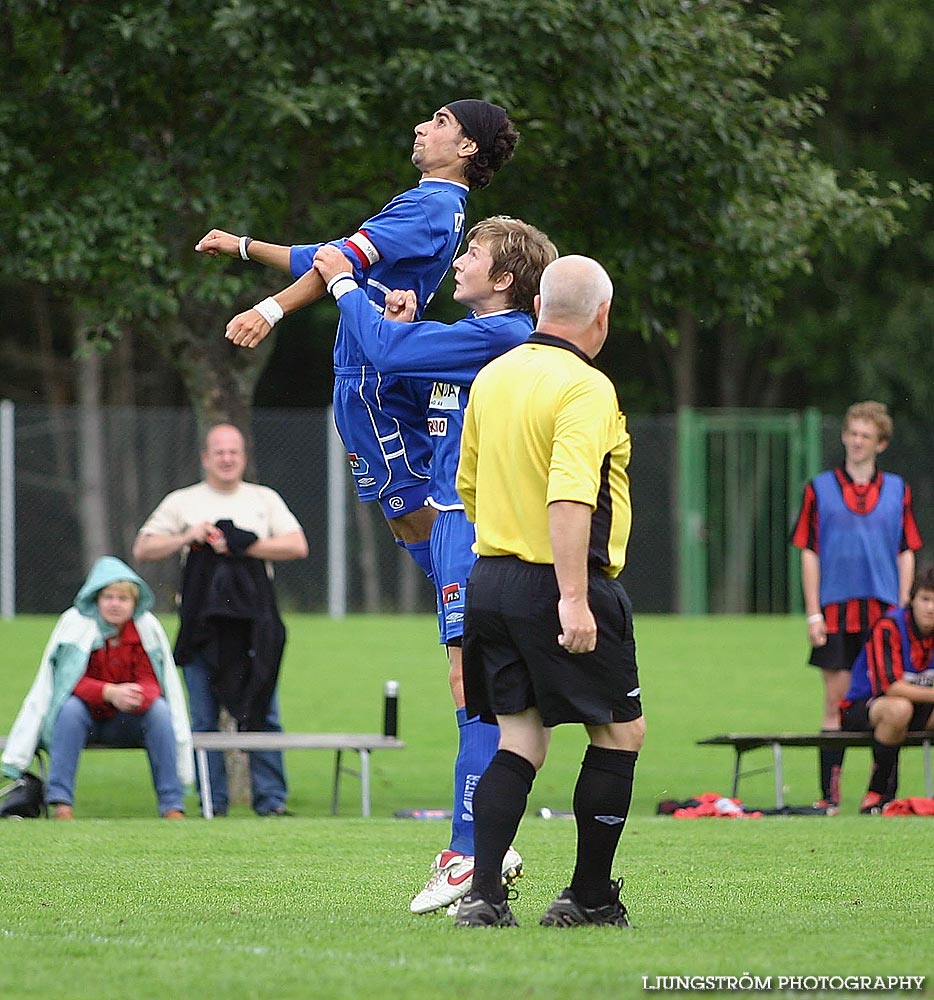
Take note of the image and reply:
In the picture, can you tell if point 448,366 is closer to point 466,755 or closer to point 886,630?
point 466,755

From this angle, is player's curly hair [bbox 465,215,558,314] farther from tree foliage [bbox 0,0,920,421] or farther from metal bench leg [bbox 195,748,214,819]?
metal bench leg [bbox 195,748,214,819]

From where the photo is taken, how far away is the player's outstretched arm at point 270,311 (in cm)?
555

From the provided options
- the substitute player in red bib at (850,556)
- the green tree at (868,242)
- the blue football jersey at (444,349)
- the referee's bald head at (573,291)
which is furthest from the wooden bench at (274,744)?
the green tree at (868,242)

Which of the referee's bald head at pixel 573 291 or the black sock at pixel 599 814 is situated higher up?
the referee's bald head at pixel 573 291

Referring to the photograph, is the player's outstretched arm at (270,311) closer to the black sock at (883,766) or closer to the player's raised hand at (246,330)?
the player's raised hand at (246,330)

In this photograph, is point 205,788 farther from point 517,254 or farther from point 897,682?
point 517,254

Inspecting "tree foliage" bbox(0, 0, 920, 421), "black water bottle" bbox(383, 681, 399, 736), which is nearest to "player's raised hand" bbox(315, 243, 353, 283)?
"tree foliage" bbox(0, 0, 920, 421)

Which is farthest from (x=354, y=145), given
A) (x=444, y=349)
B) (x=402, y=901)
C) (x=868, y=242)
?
(x=868, y=242)

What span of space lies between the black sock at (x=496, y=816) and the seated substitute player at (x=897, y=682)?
5695 millimetres

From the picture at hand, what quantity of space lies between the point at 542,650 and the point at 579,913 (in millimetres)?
736

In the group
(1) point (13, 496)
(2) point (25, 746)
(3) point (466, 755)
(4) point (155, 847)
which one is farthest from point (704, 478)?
(3) point (466, 755)

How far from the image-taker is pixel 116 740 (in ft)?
33.6

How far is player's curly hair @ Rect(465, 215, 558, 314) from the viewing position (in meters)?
5.66

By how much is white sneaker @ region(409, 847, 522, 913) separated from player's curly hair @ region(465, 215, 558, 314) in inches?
64.4
